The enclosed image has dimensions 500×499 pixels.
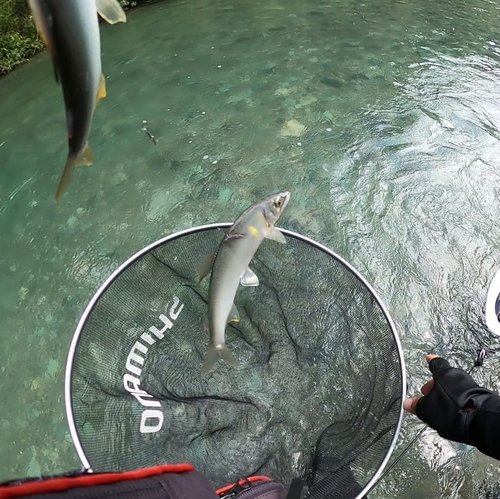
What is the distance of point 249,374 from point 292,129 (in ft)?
5.83

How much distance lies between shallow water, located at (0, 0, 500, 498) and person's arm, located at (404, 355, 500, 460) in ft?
1.81

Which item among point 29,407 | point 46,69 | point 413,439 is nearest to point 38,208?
point 29,407

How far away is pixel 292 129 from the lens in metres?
2.98

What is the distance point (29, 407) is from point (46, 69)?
3030mm

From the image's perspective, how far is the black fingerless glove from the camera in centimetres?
112

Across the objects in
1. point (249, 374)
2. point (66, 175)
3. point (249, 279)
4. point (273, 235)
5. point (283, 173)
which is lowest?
point (249, 374)

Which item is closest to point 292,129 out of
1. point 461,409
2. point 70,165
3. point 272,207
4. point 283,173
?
point 283,173

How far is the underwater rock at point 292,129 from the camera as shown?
295cm

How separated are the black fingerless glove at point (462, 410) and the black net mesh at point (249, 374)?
6.0 inches

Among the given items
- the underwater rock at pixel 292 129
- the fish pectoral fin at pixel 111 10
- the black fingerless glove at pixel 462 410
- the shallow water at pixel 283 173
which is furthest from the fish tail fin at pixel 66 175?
the underwater rock at pixel 292 129

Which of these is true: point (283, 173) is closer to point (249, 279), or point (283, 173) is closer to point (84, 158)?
point (249, 279)

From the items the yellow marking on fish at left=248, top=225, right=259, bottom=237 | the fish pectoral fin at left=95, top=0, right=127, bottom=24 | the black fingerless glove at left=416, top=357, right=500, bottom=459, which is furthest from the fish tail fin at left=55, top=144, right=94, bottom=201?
the black fingerless glove at left=416, top=357, right=500, bottom=459

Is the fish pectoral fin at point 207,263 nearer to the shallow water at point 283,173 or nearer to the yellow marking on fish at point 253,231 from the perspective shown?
the yellow marking on fish at point 253,231

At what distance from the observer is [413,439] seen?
1.73 metres
